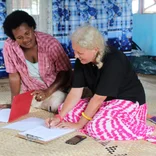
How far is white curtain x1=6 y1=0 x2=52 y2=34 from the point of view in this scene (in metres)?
4.54

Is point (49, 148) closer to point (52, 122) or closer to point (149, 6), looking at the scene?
point (52, 122)

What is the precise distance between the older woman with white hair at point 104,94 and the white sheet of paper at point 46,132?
0.14 feet

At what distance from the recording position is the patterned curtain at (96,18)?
4.75 metres

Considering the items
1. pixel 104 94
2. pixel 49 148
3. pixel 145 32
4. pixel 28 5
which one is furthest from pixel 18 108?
pixel 145 32

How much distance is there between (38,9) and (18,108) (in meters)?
2.42

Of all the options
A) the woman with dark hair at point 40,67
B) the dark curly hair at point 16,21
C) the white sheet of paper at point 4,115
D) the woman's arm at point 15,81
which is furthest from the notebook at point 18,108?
the dark curly hair at point 16,21

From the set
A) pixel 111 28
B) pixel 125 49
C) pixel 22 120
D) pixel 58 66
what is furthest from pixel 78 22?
pixel 22 120

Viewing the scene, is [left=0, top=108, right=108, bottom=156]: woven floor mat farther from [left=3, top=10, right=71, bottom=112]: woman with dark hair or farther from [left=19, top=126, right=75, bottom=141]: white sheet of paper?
[left=3, top=10, right=71, bottom=112]: woman with dark hair

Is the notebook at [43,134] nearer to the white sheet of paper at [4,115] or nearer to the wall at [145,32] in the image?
the white sheet of paper at [4,115]

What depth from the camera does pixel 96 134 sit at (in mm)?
2172

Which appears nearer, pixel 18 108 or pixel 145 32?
pixel 18 108

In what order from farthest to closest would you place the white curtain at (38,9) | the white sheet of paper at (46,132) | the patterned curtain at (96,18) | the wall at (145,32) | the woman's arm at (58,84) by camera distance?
the wall at (145,32)
the patterned curtain at (96,18)
the white curtain at (38,9)
the woman's arm at (58,84)
the white sheet of paper at (46,132)

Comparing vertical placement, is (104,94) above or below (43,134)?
above

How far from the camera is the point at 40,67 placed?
2.71m
